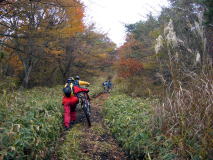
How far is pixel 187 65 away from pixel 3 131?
341 cm

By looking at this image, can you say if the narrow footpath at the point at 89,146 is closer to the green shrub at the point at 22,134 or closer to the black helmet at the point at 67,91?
the green shrub at the point at 22,134

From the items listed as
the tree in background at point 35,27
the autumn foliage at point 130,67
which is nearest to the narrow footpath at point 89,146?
the tree in background at point 35,27

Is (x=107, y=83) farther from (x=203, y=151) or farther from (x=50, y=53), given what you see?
(x=203, y=151)

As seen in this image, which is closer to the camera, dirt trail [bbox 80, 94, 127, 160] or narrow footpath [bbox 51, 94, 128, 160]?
narrow footpath [bbox 51, 94, 128, 160]

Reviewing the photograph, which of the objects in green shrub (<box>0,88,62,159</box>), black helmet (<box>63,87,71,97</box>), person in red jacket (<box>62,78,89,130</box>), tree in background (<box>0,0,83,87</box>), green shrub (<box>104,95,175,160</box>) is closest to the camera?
green shrub (<box>0,88,62,159</box>)

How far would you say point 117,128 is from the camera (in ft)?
17.5

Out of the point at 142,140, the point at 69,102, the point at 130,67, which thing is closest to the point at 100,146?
the point at 142,140

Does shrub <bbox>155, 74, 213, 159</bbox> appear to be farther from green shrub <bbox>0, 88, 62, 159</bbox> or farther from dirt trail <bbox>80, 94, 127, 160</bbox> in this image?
green shrub <bbox>0, 88, 62, 159</bbox>

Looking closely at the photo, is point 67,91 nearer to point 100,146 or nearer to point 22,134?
point 100,146

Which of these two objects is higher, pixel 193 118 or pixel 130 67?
pixel 130 67

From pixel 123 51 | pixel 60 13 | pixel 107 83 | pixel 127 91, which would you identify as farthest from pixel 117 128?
pixel 107 83

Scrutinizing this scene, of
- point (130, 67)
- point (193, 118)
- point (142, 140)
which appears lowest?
point (142, 140)

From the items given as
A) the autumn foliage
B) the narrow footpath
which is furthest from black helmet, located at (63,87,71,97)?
the autumn foliage

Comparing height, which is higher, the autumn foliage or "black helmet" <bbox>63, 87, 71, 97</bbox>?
the autumn foliage
